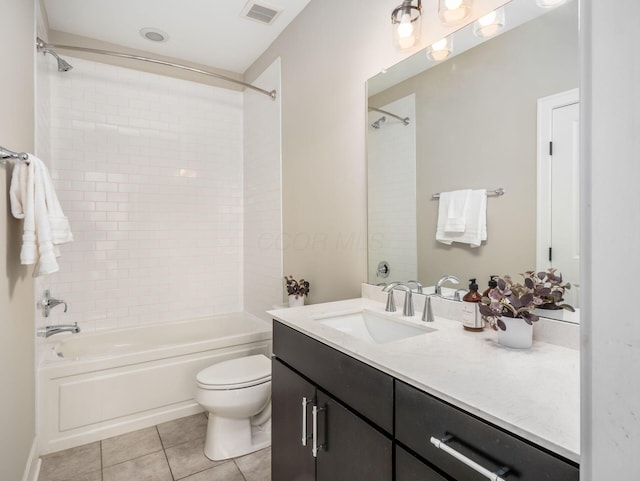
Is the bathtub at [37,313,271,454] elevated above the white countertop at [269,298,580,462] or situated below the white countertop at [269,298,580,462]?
below

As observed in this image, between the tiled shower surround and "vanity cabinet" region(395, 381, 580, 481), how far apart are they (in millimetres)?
2156

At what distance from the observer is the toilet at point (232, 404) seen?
6.33 feet

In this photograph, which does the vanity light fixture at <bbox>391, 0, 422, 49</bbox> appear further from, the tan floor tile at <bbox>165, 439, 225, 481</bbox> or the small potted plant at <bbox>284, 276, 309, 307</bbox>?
the tan floor tile at <bbox>165, 439, 225, 481</bbox>

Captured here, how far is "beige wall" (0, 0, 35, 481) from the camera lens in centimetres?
134

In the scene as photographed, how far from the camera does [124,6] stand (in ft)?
8.02

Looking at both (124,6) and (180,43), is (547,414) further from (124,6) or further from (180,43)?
(180,43)

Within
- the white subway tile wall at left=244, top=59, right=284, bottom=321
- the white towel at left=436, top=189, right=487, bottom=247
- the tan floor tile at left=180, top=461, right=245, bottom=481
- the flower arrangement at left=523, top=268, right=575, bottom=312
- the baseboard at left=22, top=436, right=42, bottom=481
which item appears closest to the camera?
the flower arrangement at left=523, top=268, right=575, bottom=312

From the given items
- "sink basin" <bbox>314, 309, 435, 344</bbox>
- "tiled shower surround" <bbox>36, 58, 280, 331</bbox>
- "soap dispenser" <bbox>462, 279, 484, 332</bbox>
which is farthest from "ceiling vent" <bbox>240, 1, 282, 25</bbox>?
"soap dispenser" <bbox>462, 279, 484, 332</bbox>

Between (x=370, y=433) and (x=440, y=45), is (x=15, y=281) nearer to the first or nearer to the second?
(x=370, y=433)

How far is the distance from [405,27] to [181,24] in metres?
1.89

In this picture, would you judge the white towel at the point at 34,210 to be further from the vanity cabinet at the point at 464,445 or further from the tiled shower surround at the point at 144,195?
the vanity cabinet at the point at 464,445

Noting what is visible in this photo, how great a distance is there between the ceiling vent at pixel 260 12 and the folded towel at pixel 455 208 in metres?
1.88

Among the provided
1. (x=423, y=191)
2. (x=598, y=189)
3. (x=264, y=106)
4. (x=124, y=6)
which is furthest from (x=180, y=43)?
(x=598, y=189)

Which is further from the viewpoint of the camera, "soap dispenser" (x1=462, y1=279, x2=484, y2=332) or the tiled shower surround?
the tiled shower surround
